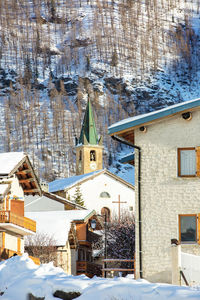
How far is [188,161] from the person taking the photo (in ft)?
70.7

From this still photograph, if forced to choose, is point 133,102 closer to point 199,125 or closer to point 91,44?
point 91,44

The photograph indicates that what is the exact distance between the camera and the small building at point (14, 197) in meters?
30.8

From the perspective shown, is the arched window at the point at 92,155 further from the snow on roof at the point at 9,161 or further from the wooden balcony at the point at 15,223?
the snow on roof at the point at 9,161

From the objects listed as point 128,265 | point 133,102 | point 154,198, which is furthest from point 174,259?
point 133,102

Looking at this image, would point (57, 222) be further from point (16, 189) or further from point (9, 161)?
point (9, 161)

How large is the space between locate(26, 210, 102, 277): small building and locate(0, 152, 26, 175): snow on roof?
721 centimetres

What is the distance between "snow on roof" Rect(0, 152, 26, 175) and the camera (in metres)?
30.9

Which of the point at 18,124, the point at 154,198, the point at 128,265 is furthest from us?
the point at 18,124

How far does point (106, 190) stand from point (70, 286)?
62.5 metres

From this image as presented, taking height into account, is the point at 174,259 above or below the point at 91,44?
below

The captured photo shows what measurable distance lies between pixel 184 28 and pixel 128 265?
405ft

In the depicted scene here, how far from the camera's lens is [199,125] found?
21.5 meters

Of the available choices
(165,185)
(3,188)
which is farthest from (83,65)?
(165,185)

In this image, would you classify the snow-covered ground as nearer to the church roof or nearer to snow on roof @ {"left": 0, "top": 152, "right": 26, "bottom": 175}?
snow on roof @ {"left": 0, "top": 152, "right": 26, "bottom": 175}
